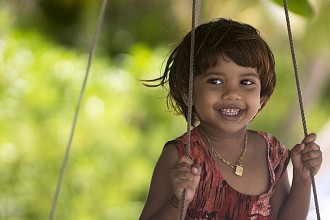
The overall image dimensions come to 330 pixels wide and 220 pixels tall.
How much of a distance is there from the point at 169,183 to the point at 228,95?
18cm

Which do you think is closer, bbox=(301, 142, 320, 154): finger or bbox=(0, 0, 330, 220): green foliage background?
bbox=(301, 142, 320, 154): finger

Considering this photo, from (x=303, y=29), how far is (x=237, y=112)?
596 cm

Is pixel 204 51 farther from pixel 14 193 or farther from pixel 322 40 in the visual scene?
pixel 322 40

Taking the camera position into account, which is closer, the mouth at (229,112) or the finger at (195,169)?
the finger at (195,169)

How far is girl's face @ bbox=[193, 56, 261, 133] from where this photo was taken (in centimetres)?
135

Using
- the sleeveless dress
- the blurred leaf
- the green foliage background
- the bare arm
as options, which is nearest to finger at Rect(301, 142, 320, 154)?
the sleeveless dress

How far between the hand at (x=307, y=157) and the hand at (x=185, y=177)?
24 centimetres

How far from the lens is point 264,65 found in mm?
1403

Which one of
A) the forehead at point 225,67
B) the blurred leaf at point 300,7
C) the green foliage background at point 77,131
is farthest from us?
the green foliage background at point 77,131

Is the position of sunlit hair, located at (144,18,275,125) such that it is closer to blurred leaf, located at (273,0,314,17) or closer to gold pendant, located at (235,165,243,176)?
gold pendant, located at (235,165,243,176)

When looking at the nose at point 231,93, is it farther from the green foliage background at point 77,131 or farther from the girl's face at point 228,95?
the green foliage background at point 77,131

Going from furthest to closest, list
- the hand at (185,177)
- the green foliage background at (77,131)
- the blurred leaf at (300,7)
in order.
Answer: the green foliage background at (77,131) → the blurred leaf at (300,7) → the hand at (185,177)

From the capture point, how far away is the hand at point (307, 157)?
1.40m

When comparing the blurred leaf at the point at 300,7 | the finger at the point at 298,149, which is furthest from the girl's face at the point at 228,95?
the blurred leaf at the point at 300,7
